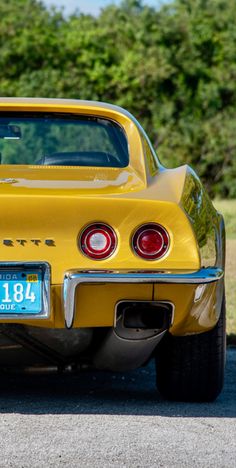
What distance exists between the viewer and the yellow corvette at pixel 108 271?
468 cm

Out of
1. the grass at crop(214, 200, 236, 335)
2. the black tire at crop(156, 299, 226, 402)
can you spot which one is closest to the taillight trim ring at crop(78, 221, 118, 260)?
the black tire at crop(156, 299, 226, 402)

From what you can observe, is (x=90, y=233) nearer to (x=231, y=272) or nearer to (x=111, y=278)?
(x=111, y=278)

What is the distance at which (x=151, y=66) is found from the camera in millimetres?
33531

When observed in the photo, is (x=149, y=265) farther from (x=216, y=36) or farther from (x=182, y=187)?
(x=216, y=36)

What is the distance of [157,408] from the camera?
17.1 feet

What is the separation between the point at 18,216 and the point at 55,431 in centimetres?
86

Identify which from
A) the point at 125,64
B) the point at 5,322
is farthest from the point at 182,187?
the point at 125,64

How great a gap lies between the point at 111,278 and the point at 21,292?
1.19 feet

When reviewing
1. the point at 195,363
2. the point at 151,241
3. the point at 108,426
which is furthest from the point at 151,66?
the point at 108,426

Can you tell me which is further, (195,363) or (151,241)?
(195,363)

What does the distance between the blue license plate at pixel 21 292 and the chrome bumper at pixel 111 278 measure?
0.12 meters

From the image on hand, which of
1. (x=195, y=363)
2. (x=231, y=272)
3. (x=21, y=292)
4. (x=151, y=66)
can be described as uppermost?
(x=21, y=292)

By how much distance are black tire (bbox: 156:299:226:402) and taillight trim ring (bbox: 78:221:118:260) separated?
0.67 m

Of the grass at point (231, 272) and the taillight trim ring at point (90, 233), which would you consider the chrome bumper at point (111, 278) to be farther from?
the grass at point (231, 272)
